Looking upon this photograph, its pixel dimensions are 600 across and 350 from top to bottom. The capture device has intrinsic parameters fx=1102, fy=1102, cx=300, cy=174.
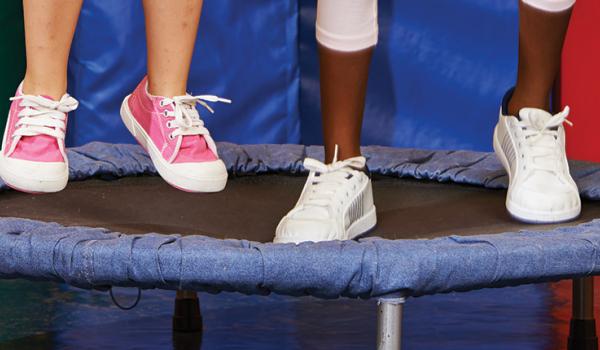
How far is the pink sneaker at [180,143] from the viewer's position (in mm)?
1403

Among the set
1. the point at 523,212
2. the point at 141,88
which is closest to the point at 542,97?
the point at 523,212

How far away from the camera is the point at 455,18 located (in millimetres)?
2453

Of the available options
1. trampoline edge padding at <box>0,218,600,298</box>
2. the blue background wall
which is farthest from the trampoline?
the blue background wall

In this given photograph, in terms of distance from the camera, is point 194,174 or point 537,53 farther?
point 537,53

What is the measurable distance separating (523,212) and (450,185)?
0.48m

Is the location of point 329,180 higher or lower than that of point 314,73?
lower

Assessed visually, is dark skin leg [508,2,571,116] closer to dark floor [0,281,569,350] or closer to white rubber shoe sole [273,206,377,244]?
white rubber shoe sole [273,206,377,244]

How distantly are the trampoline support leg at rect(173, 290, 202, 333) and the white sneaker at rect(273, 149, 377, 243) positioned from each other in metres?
0.47

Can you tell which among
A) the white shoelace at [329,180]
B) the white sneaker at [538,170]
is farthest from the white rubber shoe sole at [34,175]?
the white sneaker at [538,170]

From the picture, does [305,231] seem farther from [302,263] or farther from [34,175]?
[34,175]

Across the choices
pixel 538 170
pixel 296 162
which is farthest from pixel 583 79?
pixel 538 170

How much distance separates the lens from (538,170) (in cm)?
154

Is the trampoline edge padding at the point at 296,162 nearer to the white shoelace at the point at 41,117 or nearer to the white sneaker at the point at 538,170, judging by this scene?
the white sneaker at the point at 538,170

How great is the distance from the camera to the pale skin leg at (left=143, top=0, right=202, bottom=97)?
144cm
